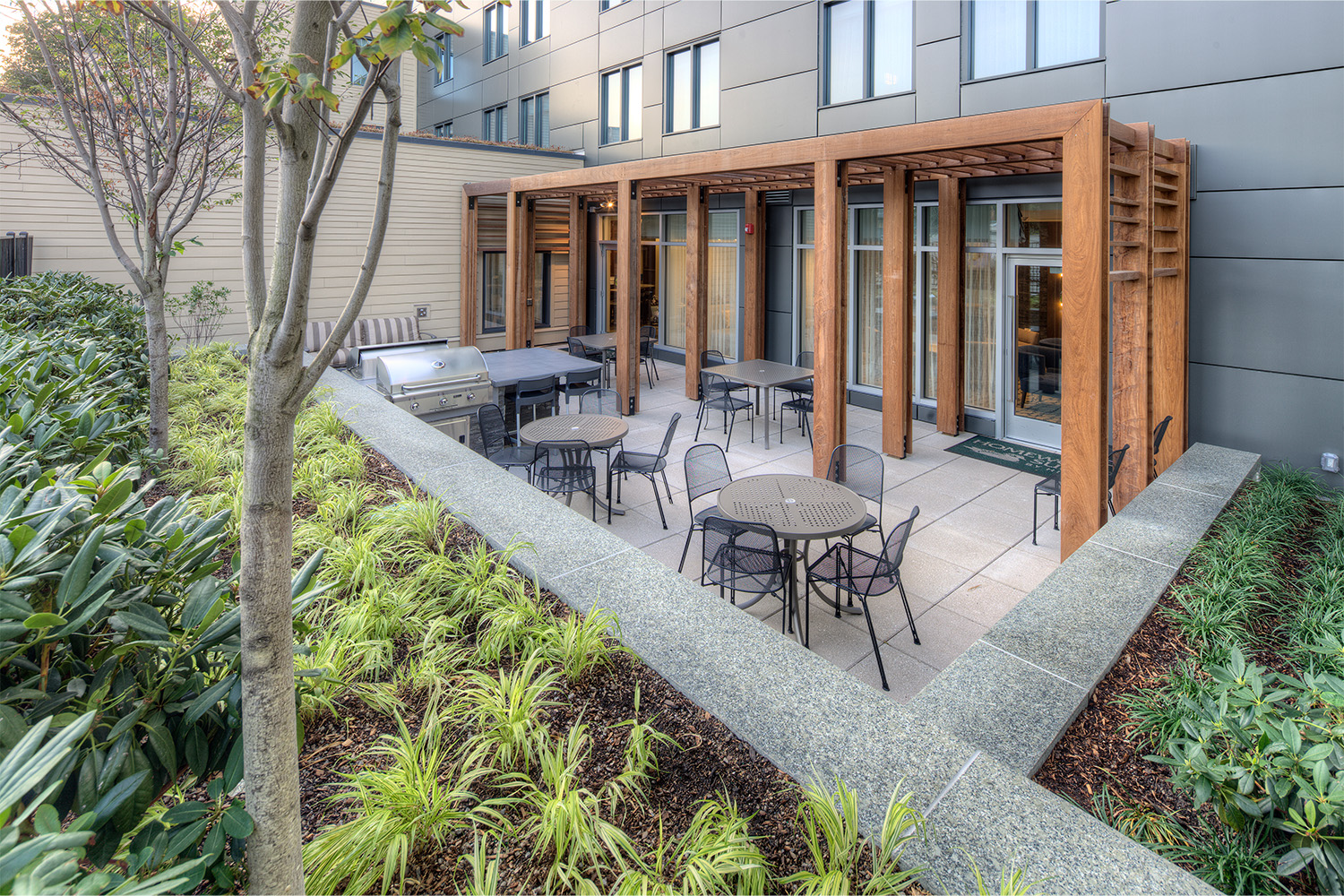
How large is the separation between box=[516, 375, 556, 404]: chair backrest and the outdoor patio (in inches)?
43.5

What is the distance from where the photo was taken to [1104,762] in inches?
115

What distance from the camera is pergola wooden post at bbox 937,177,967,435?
9.30 meters

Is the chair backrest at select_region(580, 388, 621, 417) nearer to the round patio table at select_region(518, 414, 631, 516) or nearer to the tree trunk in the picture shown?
the round patio table at select_region(518, 414, 631, 516)

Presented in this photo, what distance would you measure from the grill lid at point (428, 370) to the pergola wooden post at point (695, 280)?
179 inches

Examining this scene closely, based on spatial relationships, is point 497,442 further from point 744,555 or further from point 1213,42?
point 1213,42

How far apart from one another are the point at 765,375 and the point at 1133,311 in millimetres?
4528

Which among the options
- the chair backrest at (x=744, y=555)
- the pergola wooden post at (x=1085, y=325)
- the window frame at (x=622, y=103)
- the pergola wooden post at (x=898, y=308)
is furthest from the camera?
the window frame at (x=622, y=103)

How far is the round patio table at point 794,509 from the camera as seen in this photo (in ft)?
14.9

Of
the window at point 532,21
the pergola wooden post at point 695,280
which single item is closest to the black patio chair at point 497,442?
the pergola wooden post at point 695,280

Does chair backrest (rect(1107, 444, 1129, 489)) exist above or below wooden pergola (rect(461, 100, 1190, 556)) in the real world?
below

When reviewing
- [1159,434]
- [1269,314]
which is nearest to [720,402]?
[1159,434]

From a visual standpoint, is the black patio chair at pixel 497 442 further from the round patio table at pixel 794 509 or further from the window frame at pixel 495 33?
the window frame at pixel 495 33

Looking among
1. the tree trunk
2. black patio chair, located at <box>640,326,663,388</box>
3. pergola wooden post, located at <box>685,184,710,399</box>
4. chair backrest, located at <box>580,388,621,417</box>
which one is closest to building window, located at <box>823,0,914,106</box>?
pergola wooden post, located at <box>685,184,710,399</box>

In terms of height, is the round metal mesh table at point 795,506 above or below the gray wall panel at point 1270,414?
below
